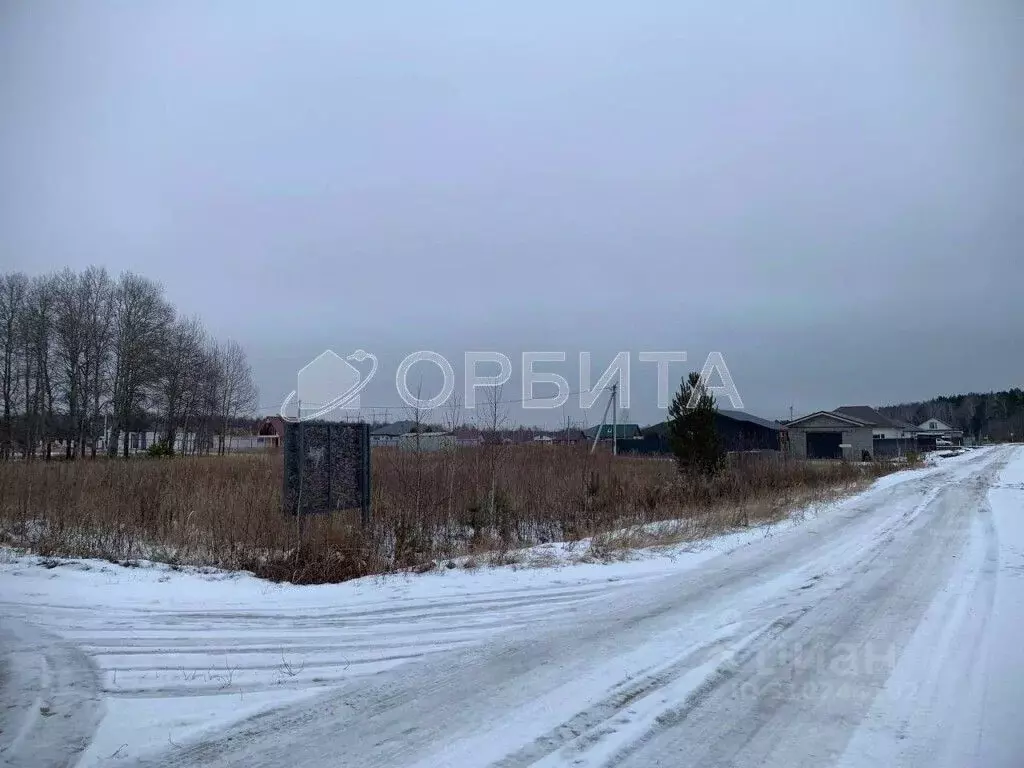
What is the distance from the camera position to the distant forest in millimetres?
103787

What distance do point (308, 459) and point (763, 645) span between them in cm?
637

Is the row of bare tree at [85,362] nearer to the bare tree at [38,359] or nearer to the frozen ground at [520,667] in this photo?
the bare tree at [38,359]

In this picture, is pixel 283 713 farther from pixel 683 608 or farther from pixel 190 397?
pixel 190 397

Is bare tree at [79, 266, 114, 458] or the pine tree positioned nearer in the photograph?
the pine tree

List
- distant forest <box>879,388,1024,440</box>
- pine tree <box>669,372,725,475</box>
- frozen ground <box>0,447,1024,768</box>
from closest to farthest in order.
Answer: frozen ground <box>0,447,1024,768</box> → pine tree <box>669,372,725,475</box> → distant forest <box>879,388,1024,440</box>

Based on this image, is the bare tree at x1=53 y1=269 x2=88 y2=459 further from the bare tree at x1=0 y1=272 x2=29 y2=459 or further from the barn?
the barn

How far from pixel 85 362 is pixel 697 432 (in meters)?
35.4

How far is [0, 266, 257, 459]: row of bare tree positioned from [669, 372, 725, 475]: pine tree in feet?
102

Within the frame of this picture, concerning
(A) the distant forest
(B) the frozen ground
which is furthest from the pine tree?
(A) the distant forest

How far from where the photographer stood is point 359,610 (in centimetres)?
650

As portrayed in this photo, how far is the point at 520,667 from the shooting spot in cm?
484

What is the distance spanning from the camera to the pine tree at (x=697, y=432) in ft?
58.9

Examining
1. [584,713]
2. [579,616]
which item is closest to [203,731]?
[584,713]

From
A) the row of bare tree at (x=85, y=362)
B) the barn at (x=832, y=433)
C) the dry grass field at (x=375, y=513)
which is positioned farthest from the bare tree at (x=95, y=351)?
the barn at (x=832, y=433)
